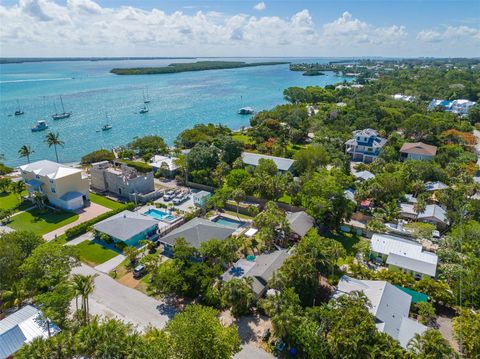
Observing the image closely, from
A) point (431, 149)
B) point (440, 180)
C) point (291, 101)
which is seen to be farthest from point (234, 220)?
point (291, 101)

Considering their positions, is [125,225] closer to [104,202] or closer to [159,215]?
[159,215]

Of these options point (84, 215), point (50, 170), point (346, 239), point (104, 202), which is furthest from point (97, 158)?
point (346, 239)

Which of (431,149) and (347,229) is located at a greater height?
(431,149)

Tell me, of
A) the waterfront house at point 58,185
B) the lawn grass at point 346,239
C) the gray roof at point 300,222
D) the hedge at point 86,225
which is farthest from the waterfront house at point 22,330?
the lawn grass at point 346,239

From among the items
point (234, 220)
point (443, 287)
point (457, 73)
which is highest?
point (457, 73)

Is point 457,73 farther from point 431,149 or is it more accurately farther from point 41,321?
point 41,321

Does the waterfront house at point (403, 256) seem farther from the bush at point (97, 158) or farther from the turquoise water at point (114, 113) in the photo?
the turquoise water at point (114, 113)
